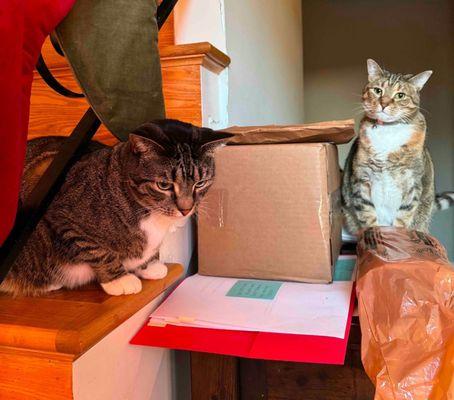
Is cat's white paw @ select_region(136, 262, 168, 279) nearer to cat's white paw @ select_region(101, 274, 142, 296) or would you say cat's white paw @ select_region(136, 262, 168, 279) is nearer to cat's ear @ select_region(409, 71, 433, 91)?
cat's white paw @ select_region(101, 274, 142, 296)

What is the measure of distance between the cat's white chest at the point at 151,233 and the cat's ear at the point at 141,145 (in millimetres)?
137

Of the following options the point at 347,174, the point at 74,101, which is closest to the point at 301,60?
the point at 347,174

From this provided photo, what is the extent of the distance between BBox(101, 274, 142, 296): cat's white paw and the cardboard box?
28 centimetres

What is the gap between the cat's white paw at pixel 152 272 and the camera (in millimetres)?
901

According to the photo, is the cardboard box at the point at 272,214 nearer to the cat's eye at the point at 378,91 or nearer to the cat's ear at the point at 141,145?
the cat's ear at the point at 141,145

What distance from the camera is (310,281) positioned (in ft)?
3.25

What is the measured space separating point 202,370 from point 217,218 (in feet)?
1.13

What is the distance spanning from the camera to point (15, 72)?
46 centimetres

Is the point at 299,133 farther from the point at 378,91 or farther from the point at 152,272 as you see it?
the point at 378,91

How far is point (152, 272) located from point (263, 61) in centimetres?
111

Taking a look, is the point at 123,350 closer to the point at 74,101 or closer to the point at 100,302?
the point at 100,302

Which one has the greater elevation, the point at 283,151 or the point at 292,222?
the point at 283,151

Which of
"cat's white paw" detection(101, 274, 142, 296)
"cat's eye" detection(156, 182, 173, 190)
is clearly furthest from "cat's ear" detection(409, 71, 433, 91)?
"cat's white paw" detection(101, 274, 142, 296)

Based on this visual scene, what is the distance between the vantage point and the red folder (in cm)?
70
